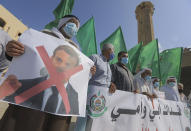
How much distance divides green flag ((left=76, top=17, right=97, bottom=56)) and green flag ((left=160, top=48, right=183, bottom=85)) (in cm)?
401

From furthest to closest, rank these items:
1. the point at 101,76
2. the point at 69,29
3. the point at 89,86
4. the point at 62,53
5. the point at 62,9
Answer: the point at 62,9 < the point at 101,76 < the point at 89,86 < the point at 69,29 < the point at 62,53

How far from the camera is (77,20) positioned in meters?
1.56

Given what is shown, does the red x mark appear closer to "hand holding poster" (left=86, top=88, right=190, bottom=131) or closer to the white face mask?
the white face mask

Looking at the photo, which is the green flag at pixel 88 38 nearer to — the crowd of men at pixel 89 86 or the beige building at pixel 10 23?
the crowd of men at pixel 89 86

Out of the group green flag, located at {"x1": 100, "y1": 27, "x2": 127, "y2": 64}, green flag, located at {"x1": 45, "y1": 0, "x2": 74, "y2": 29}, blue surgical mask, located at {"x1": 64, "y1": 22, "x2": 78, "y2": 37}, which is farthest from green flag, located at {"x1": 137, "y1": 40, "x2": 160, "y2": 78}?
blue surgical mask, located at {"x1": 64, "y1": 22, "x2": 78, "y2": 37}

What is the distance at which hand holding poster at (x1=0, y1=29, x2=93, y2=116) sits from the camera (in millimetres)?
871

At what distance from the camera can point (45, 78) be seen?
0.97m

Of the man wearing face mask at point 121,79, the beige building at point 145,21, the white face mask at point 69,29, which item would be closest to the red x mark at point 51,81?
the white face mask at point 69,29

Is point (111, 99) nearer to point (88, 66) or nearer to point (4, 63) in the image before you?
point (88, 66)

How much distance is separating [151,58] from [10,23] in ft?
46.5

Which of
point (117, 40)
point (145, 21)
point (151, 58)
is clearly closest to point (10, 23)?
point (117, 40)

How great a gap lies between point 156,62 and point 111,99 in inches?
192

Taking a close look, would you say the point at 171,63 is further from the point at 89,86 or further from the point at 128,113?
the point at 89,86

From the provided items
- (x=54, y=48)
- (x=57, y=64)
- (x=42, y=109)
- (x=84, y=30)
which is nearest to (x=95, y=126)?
(x=42, y=109)
